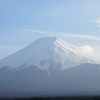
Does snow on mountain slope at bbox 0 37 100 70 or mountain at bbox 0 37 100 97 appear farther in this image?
snow on mountain slope at bbox 0 37 100 70

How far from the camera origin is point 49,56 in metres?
136

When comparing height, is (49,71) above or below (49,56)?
below

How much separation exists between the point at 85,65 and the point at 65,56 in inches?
612

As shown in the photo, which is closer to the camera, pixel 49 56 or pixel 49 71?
pixel 49 71

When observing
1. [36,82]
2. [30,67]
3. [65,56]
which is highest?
[65,56]

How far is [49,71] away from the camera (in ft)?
387

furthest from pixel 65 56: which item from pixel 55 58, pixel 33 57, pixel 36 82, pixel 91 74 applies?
pixel 36 82

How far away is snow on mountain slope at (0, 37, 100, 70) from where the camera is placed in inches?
4985

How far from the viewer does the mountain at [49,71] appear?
98562 millimetres

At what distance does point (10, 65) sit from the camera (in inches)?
5118

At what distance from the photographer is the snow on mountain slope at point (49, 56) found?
126625 millimetres

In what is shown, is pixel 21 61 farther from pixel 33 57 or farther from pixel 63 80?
pixel 63 80

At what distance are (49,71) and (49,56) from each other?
1888 cm

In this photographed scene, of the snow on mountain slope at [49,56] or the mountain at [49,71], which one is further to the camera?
the snow on mountain slope at [49,56]
